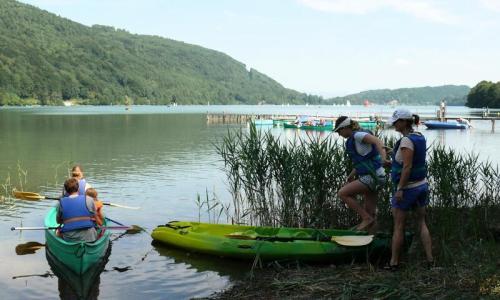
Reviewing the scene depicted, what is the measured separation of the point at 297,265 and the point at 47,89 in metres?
A: 177

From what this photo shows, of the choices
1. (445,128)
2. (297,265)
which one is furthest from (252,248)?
(445,128)

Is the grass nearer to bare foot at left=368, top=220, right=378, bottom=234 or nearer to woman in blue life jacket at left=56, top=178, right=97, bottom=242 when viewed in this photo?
bare foot at left=368, top=220, right=378, bottom=234

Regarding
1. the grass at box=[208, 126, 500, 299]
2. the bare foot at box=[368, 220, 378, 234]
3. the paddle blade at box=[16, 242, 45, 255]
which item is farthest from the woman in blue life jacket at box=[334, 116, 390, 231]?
the paddle blade at box=[16, 242, 45, 255]

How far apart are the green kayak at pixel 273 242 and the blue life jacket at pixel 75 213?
8.71ft

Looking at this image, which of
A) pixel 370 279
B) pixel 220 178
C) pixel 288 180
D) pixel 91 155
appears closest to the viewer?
pixel 370 279

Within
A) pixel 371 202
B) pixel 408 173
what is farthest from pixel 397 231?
pixel 371 202

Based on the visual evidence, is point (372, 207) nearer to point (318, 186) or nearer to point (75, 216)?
point (318, 186)

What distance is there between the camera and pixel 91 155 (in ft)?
104

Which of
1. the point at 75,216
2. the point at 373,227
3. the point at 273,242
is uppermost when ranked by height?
the point at 75,216

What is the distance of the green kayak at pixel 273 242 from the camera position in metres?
8.74

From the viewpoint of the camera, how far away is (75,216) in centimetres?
855

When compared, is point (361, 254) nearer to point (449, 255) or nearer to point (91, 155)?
point (449, 255)

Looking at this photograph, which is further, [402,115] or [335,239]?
[335,239]

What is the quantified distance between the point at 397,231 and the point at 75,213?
4.87 meters
